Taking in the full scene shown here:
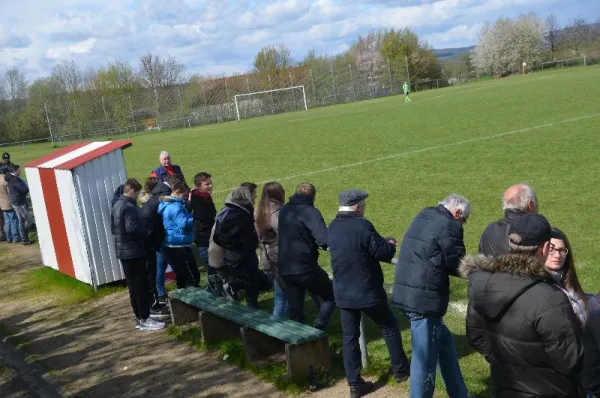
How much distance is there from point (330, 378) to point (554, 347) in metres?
3.02

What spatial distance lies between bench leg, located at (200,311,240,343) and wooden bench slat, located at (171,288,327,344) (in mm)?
115

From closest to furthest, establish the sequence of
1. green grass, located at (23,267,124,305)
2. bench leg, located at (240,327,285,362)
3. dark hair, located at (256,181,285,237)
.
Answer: bench leg, located at (240,327,285,362)
dark hair, located at (256,181,285,237)
green grass, located at (23,267,124,305)

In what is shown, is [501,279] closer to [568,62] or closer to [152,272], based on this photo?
[152,272]

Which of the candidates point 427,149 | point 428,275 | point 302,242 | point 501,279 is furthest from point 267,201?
point 427,149

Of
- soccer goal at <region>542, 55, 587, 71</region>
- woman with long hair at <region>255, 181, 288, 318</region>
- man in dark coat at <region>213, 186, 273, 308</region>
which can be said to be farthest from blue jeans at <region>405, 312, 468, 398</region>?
soccer goal at <region>542, 55, 587, 71</region>

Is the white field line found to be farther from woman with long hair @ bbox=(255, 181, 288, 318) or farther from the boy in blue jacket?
woman with long hair @ bbox=(255, 181, 288, 318)

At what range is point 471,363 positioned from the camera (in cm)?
616

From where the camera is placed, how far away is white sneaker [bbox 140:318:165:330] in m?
8.29

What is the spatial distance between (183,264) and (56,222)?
3274mm

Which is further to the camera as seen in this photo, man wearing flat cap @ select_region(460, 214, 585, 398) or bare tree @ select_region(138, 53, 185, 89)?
bare tree @ select_region(138, 53, 185, 89)

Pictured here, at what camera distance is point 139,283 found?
826cm

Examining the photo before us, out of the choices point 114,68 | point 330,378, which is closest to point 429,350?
point 330,378

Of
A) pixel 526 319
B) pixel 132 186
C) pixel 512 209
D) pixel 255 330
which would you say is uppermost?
pixel 132 186

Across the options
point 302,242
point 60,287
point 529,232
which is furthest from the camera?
point 60,287
